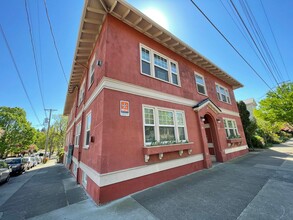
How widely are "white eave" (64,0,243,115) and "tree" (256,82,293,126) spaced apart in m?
11.8

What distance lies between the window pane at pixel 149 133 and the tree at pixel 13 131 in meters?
27.9

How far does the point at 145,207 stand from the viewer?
12.0 ft

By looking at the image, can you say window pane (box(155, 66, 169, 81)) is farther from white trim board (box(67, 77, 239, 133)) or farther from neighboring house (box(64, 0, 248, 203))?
white trim board (box(67, 77, 239, 133))

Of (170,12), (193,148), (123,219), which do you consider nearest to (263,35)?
(170,12)

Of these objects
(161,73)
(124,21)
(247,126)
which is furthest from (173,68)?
(247,126)

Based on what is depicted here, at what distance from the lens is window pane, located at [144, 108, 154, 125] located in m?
5.74

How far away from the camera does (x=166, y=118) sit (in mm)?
6539

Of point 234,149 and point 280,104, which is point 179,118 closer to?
point 234,149

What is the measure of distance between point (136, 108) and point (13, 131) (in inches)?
1135

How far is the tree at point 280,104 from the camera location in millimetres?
14395

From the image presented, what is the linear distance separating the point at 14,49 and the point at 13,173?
12.3 m

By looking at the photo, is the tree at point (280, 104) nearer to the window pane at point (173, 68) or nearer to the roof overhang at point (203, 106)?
the roof overhang at point (203, 106)

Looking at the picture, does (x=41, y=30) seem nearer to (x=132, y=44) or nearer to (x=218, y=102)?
(x=132, y=44)

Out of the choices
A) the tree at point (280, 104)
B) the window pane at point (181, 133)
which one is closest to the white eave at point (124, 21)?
the window pane at point (181, 133)
